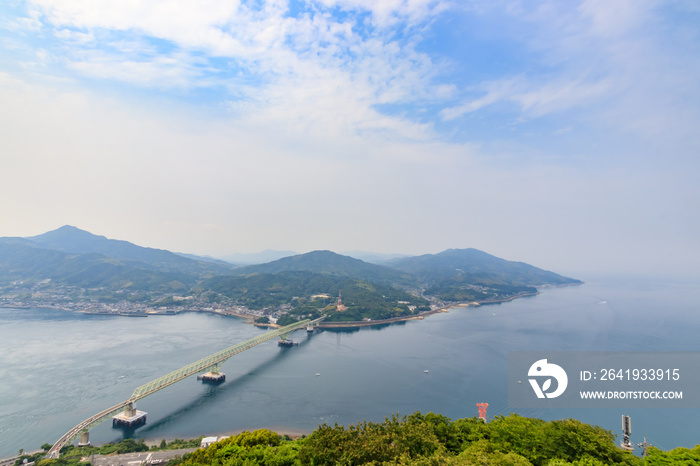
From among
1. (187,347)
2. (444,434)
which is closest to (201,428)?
(444,434)

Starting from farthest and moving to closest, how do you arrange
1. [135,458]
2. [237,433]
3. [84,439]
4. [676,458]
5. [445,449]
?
[237,433] → [84,439] → [135,458] → [445,449] → [676,458]

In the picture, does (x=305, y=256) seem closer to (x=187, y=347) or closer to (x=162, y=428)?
(x=187, y=347)

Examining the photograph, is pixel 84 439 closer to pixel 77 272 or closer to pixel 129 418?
pixel 129 418

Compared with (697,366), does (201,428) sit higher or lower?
lower

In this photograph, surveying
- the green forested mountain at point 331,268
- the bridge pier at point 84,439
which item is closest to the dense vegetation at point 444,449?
the bridge pier at point 84,439

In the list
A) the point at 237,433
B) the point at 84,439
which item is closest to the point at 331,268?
the point at 237,433

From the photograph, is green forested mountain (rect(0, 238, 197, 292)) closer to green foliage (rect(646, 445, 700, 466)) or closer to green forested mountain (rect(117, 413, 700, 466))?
green forested mountain (rect(117, 413, 700, 466))
